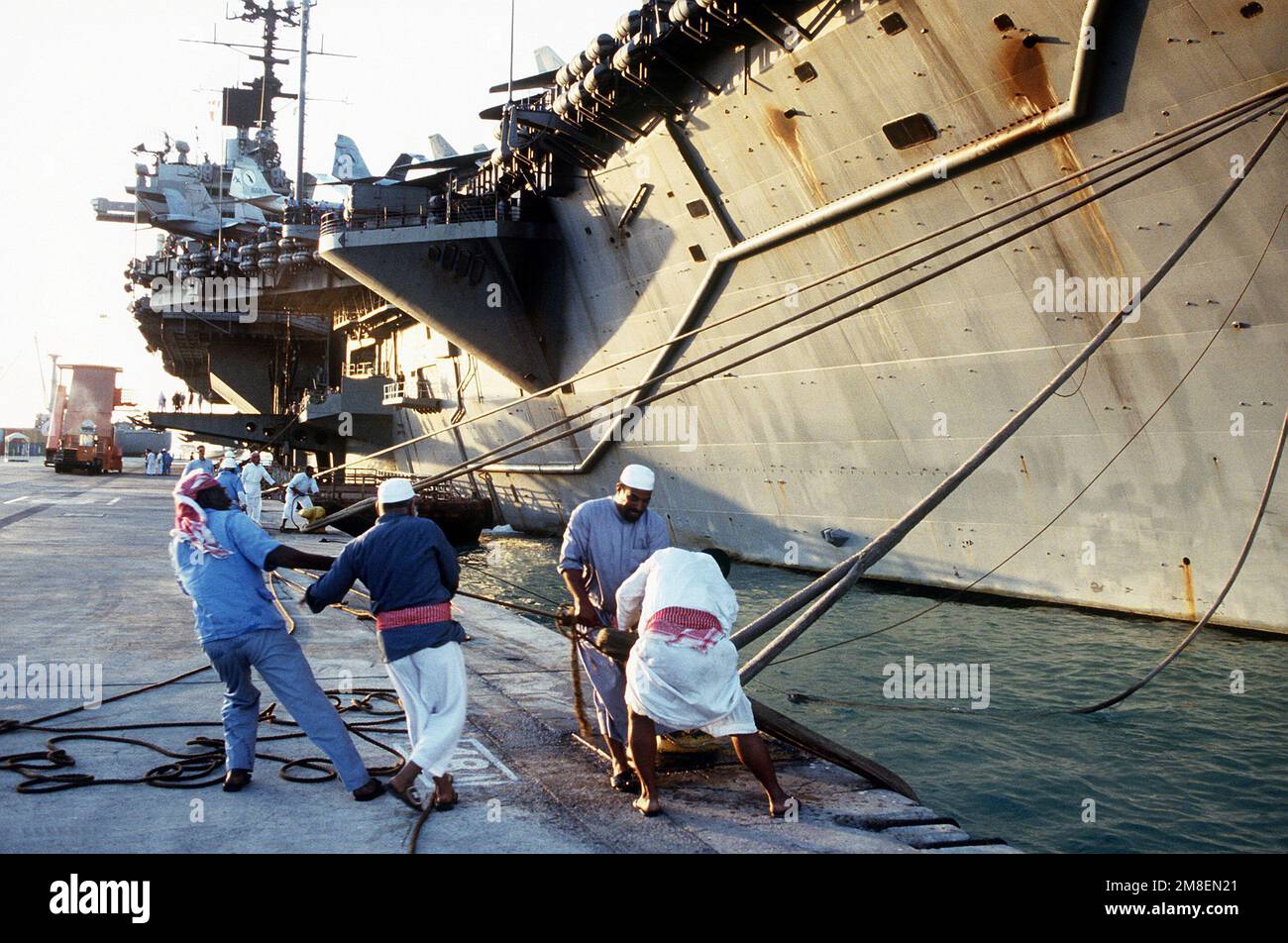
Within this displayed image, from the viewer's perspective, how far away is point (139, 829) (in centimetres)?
421

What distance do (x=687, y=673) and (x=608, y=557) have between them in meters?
1.03

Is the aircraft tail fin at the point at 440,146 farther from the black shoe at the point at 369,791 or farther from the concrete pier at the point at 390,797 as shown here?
the black shoe at the point at 369,791

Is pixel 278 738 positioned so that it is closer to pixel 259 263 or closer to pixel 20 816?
pixel 20 816

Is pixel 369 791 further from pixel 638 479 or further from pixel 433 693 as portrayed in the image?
pixel 638 479

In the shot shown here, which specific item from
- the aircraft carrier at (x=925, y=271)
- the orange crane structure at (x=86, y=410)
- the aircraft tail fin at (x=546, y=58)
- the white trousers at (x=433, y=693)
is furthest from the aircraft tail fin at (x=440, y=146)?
the white trousers at (x=433, y=693)

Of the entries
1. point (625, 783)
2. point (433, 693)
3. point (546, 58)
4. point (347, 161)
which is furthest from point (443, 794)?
point (347, 161)

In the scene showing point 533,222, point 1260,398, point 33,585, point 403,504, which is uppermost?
point 533,222

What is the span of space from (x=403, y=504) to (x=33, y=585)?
8.08 m

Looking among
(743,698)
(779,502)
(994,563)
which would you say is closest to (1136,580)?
(994,563)

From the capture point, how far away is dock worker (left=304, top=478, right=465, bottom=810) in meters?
4.74

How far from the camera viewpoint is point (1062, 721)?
7898 mm

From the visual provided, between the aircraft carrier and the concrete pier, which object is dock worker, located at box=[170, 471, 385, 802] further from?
the aircraft carrier

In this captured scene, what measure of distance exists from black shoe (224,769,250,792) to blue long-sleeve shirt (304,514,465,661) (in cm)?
84

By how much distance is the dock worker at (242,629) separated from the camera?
4.76 m
